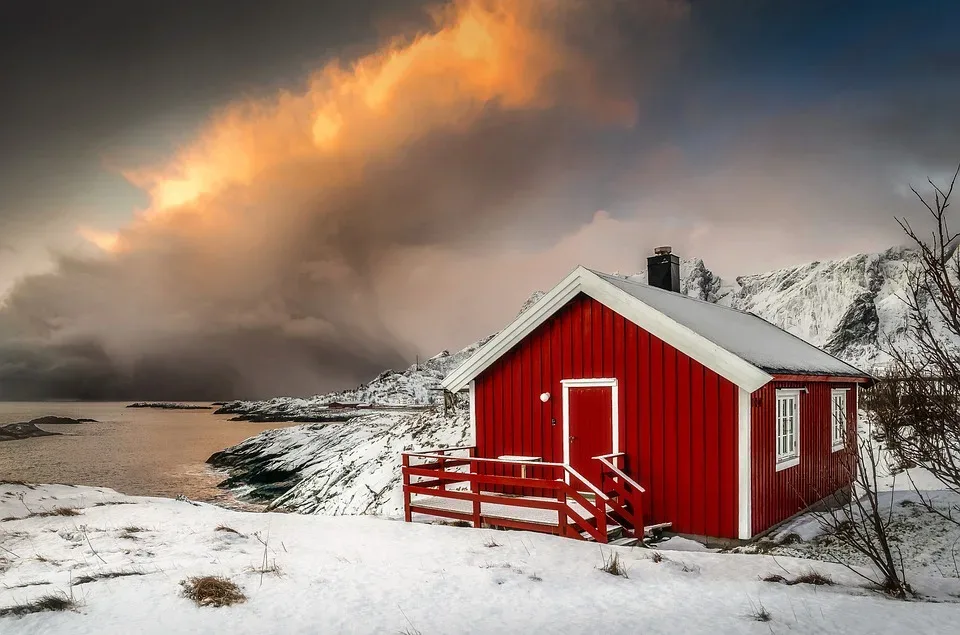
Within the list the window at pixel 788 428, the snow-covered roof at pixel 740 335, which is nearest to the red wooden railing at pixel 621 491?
the snow-covered roof at pixel 740 335

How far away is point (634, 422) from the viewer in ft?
38.9

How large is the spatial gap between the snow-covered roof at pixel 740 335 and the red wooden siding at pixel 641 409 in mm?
771

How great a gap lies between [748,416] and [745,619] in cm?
466

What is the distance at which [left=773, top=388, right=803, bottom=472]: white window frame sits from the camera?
11.9 meters

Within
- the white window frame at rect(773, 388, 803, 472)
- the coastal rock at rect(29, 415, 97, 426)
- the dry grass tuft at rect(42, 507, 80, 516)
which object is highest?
the white window frame at rect(773, 388, 803, 472)

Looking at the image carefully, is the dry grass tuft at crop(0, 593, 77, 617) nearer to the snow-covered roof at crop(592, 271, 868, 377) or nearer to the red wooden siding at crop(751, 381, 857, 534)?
the red wooden siding at crop(751, 381, 857, 534)

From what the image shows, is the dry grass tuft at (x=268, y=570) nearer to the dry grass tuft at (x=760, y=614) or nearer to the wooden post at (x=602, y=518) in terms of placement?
the wooden post at (x=602, y=518)

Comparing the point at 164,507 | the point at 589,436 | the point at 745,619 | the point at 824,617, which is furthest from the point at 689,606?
the point at 164,507

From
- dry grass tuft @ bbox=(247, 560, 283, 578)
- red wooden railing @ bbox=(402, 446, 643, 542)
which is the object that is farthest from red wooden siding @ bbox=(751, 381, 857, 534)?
dry grass tuft @ bbox=(247, 560, 283, 578)

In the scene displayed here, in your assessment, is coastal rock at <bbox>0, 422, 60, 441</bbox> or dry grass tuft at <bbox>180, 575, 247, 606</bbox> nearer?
dry grass tuft at <bbox>180, 575, 247, 606</bbox>

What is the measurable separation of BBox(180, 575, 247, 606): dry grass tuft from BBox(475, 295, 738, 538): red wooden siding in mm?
7210

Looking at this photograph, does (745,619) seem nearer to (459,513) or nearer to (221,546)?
(459,513)

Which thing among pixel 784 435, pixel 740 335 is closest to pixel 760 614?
pixel 784 435

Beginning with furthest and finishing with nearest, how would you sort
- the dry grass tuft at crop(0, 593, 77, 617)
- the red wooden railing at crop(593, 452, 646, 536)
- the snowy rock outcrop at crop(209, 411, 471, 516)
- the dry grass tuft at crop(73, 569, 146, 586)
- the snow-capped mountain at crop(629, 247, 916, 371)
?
the snow-capped mountain at crop(629, 247, 916, 371) < the snowy rock outcrop at crop(209, 411, 471, 516) < the red wooden railing at crop(593, 452, 646, 536) < the dry grass tuft at crop(73, 569, 146, 586) < the dry grass tuft at crop(0, 593, 77, 617)
